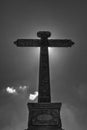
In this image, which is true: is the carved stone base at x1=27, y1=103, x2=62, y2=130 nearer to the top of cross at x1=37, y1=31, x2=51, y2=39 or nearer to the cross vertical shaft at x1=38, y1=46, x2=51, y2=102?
the cross vertical shaft at x1=38, y1=46, x2=51, y2=102

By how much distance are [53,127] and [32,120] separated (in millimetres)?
1147

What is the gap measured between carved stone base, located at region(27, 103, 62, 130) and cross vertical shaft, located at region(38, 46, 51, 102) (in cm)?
71

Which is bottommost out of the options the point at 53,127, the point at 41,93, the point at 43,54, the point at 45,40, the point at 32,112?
the point at 53,127

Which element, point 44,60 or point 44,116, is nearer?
point 44,116

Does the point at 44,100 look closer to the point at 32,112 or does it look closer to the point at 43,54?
the point at 32,112

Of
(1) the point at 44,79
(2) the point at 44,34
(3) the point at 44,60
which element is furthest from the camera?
(2) the point at 44,34

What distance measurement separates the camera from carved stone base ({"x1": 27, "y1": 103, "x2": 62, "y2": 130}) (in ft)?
31.6

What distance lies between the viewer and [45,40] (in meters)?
13.5

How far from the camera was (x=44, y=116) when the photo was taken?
9.90 meters

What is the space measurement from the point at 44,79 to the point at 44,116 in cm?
248

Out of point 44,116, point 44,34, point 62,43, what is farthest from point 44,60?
point 44,116

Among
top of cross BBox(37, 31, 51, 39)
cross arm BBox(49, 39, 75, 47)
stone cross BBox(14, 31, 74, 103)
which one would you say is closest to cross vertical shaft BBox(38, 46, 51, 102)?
stone cross BBox(14, 31, 74, 103)

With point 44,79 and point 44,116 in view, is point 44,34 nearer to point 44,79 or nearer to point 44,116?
point 44,79

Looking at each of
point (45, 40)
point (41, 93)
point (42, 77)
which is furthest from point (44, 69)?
point (45, 40)
